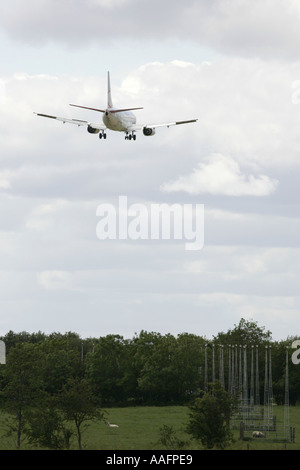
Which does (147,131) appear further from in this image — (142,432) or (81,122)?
(142,432)

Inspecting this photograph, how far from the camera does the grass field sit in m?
110

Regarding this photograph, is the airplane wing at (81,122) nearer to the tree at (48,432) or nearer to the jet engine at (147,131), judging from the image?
the jet engine at (147,131)

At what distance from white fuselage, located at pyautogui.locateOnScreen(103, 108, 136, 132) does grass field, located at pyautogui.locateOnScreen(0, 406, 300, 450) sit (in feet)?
116

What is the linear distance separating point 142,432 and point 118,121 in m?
44.5

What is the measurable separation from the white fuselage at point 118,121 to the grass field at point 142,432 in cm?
3527


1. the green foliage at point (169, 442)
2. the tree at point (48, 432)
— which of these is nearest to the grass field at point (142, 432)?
the green foliage at point (169, 442)

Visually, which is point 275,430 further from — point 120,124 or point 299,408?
point 299,408

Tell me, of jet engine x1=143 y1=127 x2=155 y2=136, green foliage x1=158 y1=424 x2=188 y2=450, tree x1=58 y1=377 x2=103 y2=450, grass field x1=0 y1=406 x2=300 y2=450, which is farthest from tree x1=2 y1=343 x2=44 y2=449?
jet engine x1=143 y1=127 x2=155 y2=136

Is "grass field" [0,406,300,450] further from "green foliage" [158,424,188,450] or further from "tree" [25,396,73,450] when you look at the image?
"tree" [25,396,73,450]

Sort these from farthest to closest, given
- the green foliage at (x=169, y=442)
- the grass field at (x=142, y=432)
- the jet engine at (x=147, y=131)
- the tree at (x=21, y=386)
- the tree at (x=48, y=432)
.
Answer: the jet engine at (x=147, y=131), the tree at (x=21, y=386), the grass field at (x=142, y=432), the tree at (x=48, y=432), the green foliage at (x=169, y=442)

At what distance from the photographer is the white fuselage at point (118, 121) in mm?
119875

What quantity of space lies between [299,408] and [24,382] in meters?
82.5
